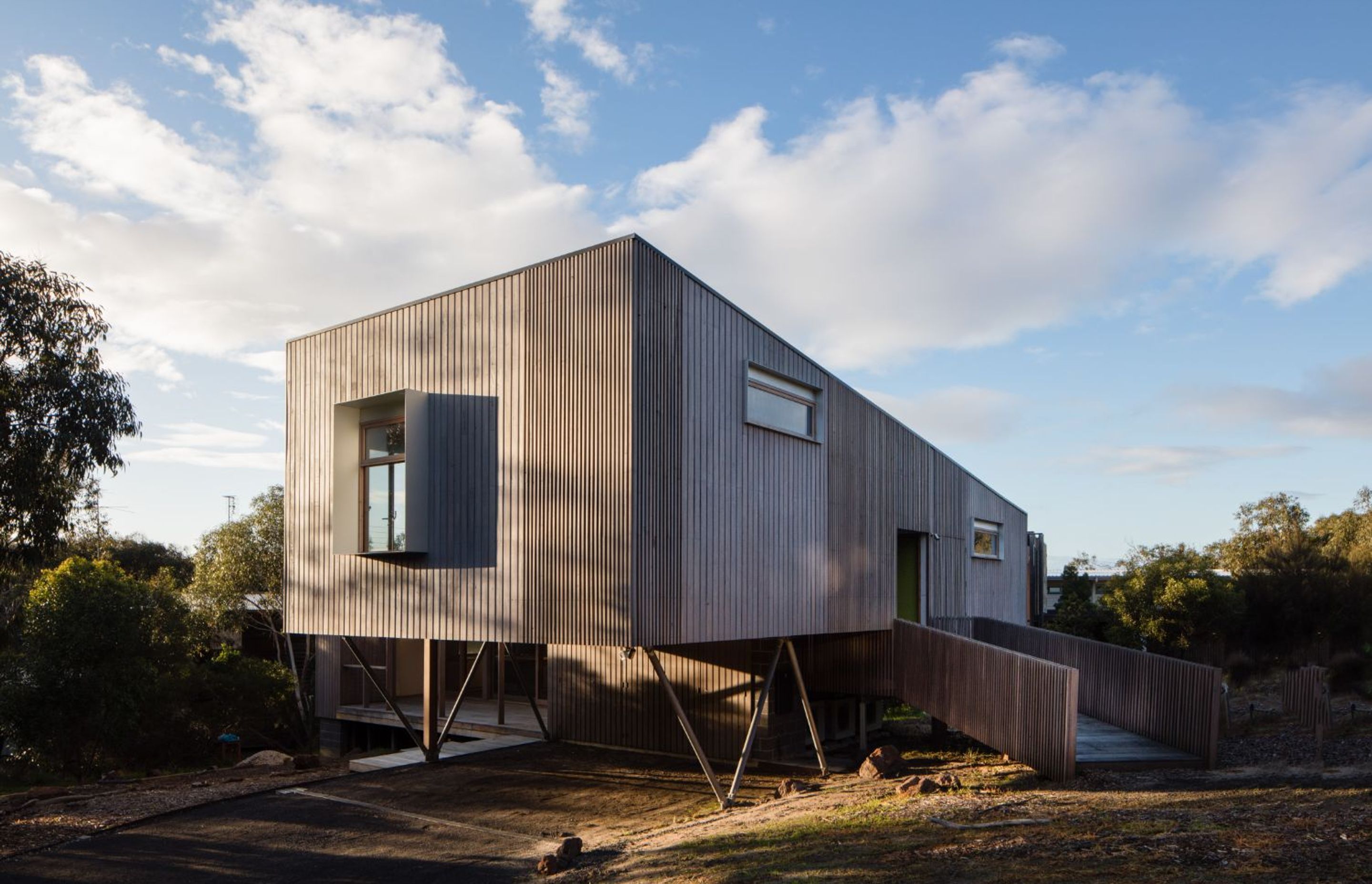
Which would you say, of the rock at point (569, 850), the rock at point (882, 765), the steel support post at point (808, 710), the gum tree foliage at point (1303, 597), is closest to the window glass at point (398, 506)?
the rock at point (569, 850)

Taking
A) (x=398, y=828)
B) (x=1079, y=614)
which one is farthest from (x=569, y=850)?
(x=1079, y=614)

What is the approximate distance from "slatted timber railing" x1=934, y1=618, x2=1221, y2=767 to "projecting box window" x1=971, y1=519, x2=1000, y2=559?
2.80 metres

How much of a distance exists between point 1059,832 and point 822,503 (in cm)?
656

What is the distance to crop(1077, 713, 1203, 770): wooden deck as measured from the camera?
11.0 meters

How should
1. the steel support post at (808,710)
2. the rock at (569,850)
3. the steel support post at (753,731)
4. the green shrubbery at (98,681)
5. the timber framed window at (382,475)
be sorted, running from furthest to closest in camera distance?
the green shrubbery at (98,681) → the steel support post at (808,710) → the timber framed window at (382,475) → the steel support post at (753,731) → the rock at (569,850)

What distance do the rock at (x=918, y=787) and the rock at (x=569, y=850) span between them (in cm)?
343

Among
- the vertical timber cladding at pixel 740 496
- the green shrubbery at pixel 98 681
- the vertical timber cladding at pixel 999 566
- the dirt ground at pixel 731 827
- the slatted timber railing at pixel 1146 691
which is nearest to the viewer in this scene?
the dirt ground at pixel 731 827

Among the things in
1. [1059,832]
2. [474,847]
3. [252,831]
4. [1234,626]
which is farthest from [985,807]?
[1234,626]

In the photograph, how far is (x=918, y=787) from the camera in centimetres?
1012

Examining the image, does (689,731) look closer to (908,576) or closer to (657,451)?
(657,451)

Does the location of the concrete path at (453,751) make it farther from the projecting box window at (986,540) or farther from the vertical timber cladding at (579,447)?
the projecting box window at (986,540)

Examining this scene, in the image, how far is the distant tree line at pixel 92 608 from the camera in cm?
1480

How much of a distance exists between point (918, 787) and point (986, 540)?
11.4 metres

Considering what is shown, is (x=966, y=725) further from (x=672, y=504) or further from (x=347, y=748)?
(x=347, y=748)
